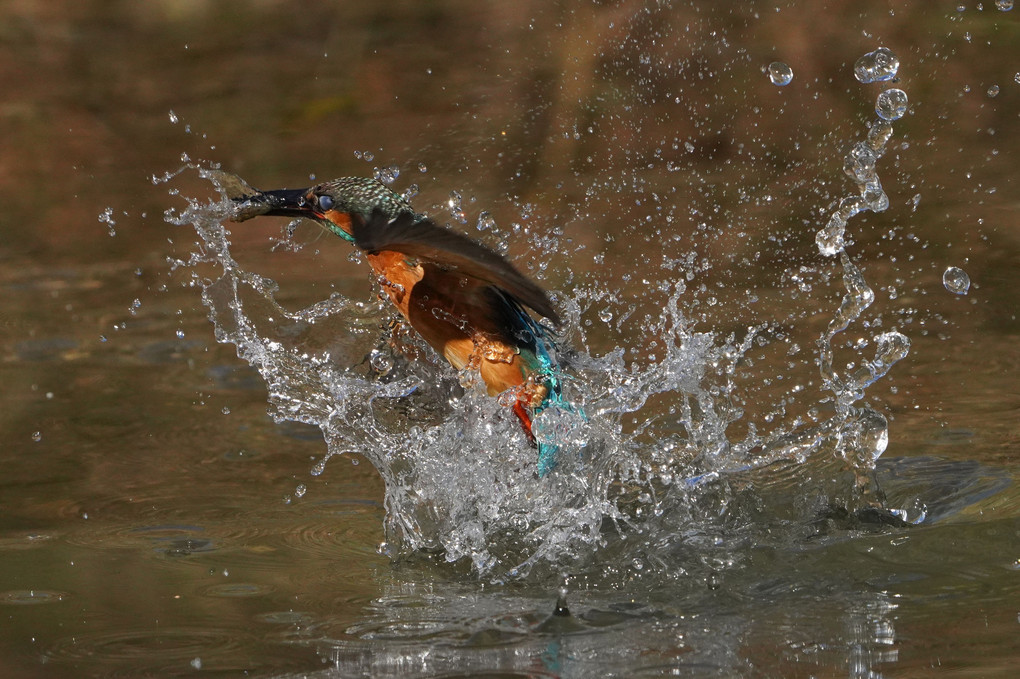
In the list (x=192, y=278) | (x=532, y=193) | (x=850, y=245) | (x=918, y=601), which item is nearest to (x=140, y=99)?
(x=192, y=278)

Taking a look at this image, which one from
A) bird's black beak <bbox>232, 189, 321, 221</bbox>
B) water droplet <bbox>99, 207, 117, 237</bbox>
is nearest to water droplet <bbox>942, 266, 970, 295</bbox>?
bird's black beak <bbox>232, 189, 321, 221</bbox>

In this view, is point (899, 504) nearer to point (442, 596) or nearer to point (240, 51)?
point (442, 596)

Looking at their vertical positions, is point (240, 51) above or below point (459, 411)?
above

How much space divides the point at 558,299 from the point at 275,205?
957mm

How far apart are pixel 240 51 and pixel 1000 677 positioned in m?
5.51

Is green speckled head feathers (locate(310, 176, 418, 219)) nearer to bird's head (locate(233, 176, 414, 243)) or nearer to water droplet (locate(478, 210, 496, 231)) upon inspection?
bird's head (locate(233, 176, 414, 243))

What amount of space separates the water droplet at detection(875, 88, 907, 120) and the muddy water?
204 mm

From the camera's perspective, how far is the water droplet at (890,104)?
14.4 feet

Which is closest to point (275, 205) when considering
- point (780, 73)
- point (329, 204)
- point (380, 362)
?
point (329, 204)

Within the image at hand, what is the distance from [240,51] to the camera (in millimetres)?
6699

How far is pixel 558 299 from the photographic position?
379 cm

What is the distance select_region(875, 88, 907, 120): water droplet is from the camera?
4375mm

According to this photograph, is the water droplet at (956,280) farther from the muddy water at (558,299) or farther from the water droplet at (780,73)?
the water droplet at (780,73)

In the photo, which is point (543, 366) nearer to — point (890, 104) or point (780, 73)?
point (890, 104)
